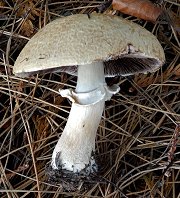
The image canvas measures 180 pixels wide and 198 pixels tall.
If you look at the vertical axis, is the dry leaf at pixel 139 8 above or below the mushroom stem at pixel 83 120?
above

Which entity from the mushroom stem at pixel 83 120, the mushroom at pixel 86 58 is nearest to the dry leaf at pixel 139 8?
the mushroom at pixel 86 58

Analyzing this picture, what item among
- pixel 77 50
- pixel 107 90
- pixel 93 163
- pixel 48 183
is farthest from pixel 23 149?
pixel 77 50

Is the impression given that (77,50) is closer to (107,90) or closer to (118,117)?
(107,90)

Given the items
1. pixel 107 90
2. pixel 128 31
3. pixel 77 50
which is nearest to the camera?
pixel 77 50

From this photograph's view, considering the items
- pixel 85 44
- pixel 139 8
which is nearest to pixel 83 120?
pixel 85 44

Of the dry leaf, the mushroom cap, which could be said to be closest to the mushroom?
the mushroom cap

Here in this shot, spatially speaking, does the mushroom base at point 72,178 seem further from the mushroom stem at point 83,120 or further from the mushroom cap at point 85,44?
the mushroom cap at point 85,44

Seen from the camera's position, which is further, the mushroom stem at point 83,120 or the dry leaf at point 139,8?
the dry leaf at point 139,8

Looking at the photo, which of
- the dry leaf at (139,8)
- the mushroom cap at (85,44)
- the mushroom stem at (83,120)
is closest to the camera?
the mushroom cap at (85,44)
